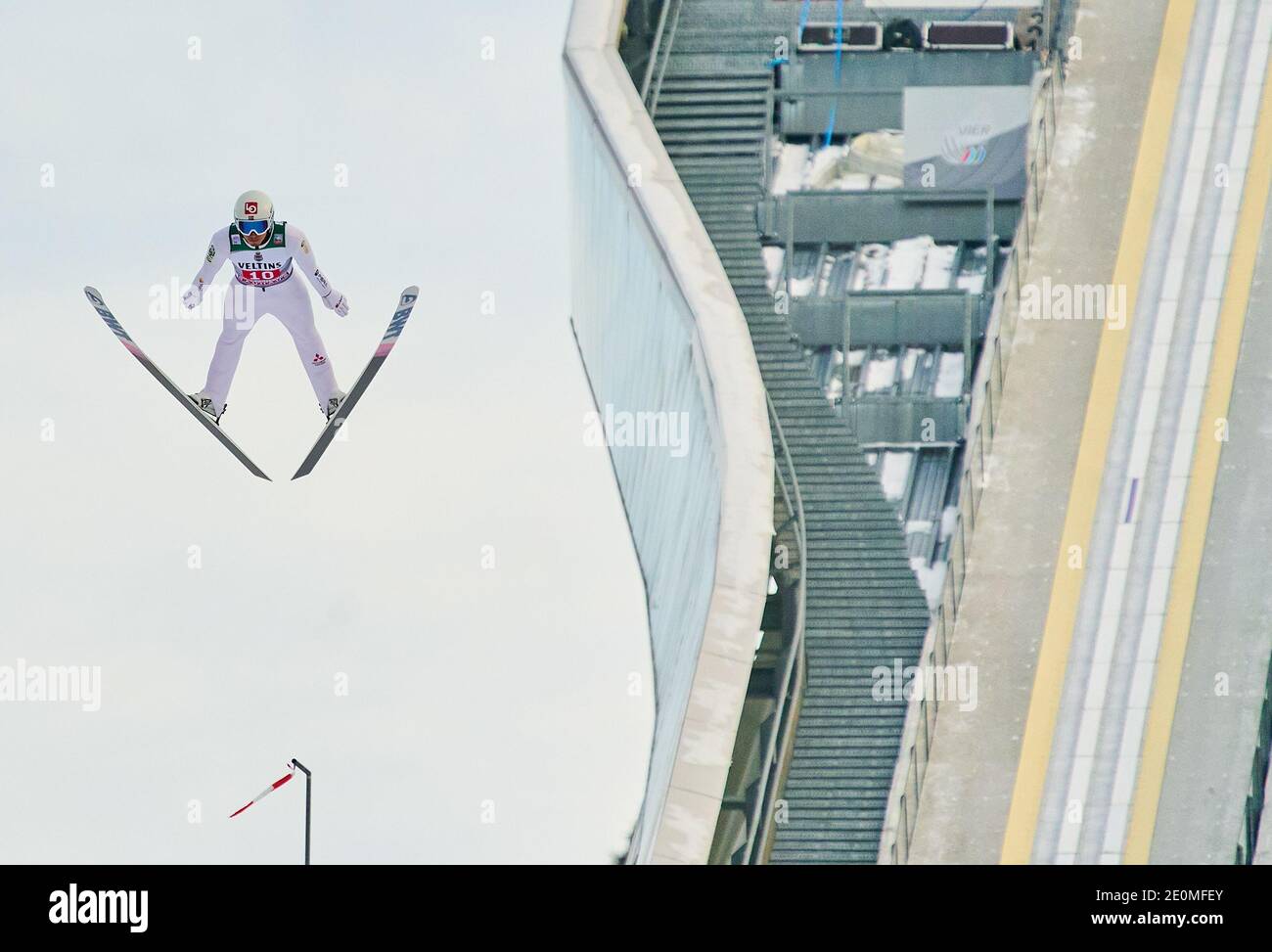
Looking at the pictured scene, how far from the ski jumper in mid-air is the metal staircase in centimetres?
522

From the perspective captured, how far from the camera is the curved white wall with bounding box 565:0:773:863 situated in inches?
780

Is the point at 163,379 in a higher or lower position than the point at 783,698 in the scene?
higher

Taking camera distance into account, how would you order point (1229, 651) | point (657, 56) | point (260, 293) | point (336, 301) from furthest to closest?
point (657, 56) → point (1229, 651) → point (260, 293) → point (336, 301)

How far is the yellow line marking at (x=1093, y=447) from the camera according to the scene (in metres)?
19.4

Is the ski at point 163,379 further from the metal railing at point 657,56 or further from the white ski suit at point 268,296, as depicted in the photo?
the metal railing at point 657,56

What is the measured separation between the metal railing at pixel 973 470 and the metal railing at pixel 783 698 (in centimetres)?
103

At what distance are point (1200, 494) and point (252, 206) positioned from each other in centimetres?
949

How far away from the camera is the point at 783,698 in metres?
20.7

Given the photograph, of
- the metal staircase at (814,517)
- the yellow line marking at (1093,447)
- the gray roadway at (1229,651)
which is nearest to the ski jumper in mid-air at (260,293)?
the metal staircase at (814,517)

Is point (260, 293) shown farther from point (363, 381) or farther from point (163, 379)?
point (163, 379)

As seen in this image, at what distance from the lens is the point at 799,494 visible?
881 inches

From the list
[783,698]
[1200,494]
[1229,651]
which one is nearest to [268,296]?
[783,698]
